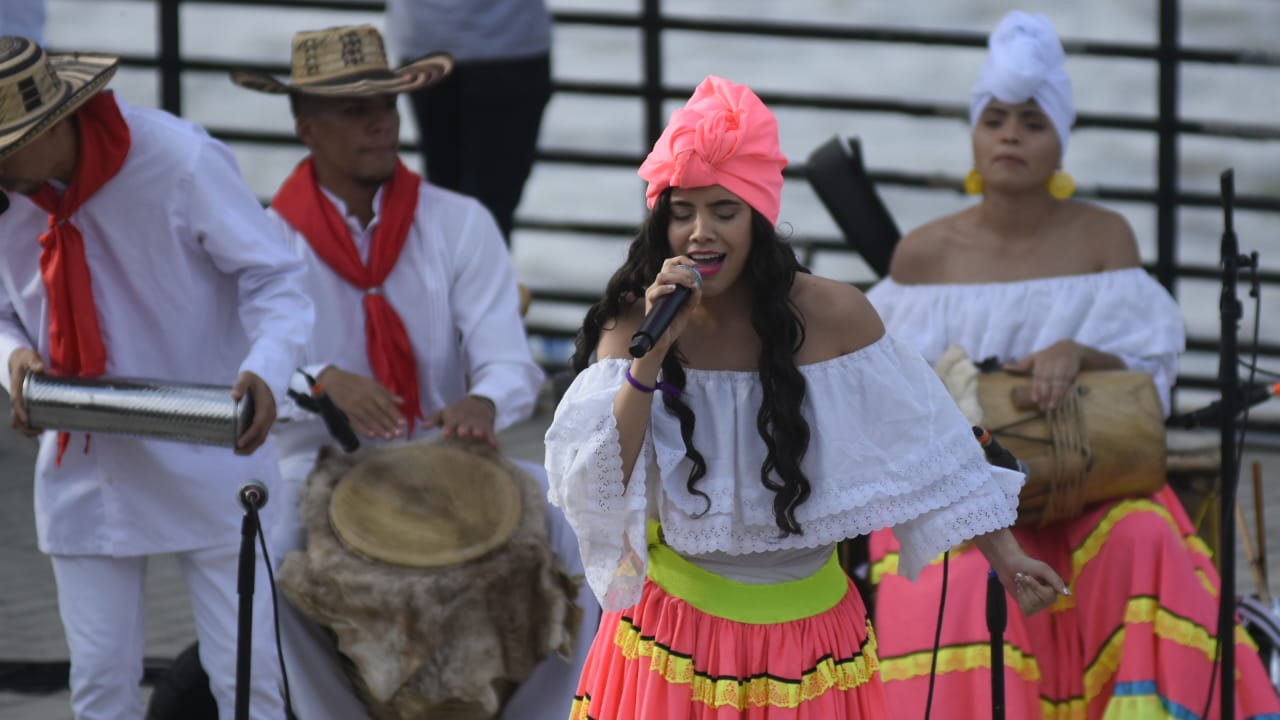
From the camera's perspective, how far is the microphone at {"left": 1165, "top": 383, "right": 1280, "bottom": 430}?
14.2 ft

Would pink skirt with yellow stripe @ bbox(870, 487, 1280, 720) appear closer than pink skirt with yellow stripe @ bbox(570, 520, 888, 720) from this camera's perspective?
No

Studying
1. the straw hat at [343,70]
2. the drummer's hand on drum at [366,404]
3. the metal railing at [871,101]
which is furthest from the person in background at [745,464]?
the metal railing at [871,101]

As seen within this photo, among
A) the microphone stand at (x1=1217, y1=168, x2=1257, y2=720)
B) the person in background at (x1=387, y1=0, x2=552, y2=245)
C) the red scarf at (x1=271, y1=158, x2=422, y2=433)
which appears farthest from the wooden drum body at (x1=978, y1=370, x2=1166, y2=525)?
the person in background at (x1=387, y1=0, x2=552, y2=245)

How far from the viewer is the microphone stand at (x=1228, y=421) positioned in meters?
4.18

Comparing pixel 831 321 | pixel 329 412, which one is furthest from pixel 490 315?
pixel 831 321

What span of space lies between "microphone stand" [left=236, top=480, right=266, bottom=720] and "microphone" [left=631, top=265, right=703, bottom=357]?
0.94 m

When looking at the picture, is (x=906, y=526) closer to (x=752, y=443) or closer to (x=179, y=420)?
(x=752, y=443)

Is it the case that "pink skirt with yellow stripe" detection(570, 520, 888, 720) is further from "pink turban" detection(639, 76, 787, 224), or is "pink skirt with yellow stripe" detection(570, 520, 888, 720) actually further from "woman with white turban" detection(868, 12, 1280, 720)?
"woman with white turban" detection(868, 12, 1280, 720)

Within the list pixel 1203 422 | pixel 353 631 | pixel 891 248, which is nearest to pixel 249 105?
pixel 891 248

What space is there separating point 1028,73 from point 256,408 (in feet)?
7.42

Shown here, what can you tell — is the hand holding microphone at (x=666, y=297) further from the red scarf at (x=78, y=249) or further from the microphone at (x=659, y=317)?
the red scarf at (x=78, y=249)

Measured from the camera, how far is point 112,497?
14.3ft

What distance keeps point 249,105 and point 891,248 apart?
18.1ft

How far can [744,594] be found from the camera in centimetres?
360
